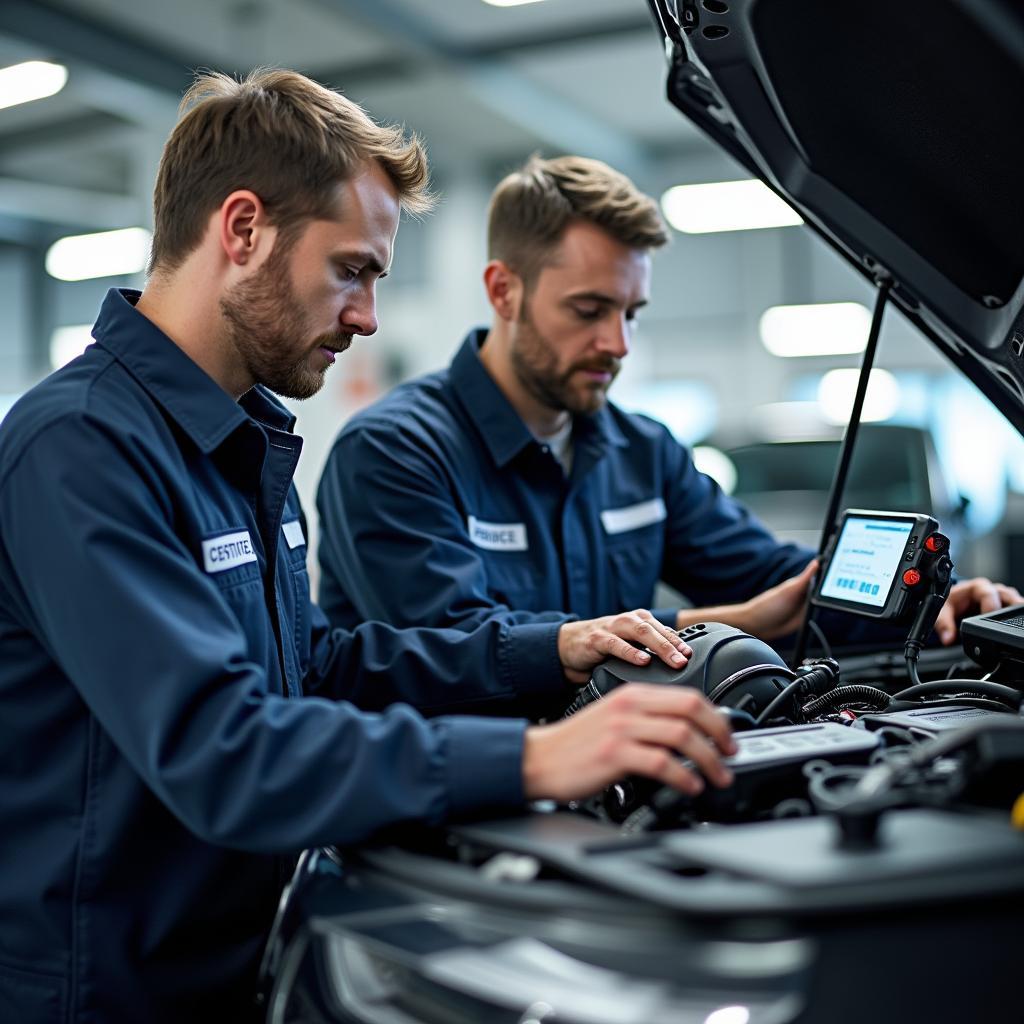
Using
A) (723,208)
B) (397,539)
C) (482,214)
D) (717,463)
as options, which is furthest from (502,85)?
(397,539)

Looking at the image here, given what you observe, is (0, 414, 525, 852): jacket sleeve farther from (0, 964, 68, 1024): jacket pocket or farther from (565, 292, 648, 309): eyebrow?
(565, 292, 648, 309): eyebrow

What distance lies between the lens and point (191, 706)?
2.97 feet

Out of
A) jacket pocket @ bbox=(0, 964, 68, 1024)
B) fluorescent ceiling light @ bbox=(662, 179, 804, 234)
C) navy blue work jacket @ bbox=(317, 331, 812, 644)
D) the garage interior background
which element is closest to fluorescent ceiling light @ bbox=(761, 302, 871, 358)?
the garage interior background

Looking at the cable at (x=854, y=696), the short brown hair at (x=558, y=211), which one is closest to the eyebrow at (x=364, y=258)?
the cable at (x=854, y=696)

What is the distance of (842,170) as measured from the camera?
1.38 m

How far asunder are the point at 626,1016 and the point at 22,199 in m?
8.65

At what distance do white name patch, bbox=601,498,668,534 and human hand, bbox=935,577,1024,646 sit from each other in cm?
59

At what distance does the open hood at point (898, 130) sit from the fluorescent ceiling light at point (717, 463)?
270cm

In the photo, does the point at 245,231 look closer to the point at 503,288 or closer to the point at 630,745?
the point at 630,745

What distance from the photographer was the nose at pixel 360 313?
4.16 feet

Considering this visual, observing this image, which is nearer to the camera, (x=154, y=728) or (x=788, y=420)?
(x=154, y=728)

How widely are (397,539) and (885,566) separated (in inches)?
28.6

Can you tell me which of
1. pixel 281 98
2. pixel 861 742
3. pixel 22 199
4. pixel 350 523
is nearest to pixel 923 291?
pixel 861 742

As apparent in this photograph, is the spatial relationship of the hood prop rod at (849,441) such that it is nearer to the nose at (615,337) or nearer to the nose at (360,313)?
the nose at (615,337)
